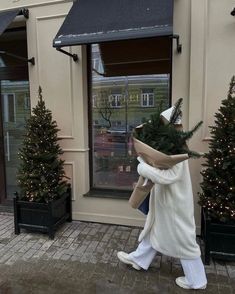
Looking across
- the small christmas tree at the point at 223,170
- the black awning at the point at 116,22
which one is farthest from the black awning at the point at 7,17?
the small christmas tree at the point at 223,170

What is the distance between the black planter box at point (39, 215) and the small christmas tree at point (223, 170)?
192 centimetres

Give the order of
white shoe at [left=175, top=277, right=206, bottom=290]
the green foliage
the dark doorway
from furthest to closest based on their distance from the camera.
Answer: the dark doorway < white shoe at [left=175, top=277, right=206, bottom=290] < the green foliage

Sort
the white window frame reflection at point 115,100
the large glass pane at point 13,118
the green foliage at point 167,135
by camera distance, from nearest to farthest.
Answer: the green foliage at point 167,135, the white window frame reflection at point 115,100, the large glass pane at point 13,118

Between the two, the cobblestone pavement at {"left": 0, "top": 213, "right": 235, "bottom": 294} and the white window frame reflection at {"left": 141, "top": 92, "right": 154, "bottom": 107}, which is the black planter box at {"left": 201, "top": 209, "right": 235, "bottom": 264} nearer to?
the cobblestone pavement at {"left": 0, "top": 213, "right": 235, "bottom": 294}

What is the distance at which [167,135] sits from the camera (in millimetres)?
2523

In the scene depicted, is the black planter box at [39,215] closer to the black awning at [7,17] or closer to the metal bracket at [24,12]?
the black awning at [7,17]

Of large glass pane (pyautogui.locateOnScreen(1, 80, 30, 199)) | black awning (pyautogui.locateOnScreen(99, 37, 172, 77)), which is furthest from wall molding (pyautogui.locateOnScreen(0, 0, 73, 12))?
large glass pane (pyautogui.locateOnScreen(1, 80, 30, 199))

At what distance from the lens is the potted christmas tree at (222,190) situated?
9.55 feet

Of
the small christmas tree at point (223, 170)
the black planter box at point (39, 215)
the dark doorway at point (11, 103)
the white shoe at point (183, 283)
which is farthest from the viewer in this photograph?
the dark doorway at point (11, 103)

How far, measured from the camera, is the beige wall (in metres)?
3.37

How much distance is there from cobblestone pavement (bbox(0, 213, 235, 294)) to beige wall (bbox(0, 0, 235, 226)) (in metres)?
0.61

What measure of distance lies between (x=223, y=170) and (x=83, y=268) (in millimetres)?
1819

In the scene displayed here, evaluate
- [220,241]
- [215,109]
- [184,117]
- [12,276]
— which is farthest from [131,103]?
[12,276]

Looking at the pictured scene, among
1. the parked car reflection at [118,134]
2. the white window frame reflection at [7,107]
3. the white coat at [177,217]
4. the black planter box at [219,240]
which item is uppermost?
the white window frame reflection at [7,107]
